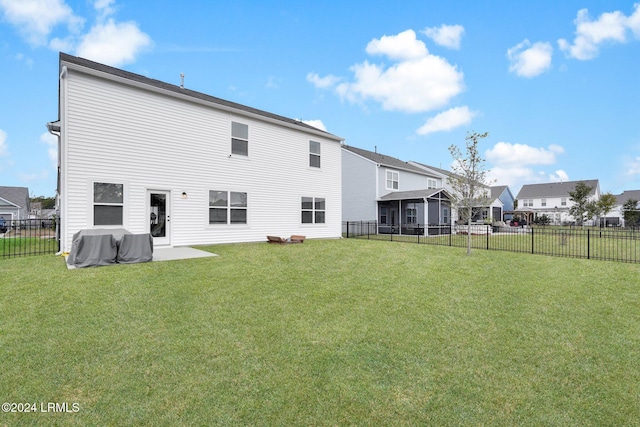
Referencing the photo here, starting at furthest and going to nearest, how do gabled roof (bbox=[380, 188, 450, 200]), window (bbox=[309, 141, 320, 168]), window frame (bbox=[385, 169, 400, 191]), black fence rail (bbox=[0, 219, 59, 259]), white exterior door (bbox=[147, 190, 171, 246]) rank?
window frame (bbox=[385, 169, 400, 191]), gabled roof (bbox=[380, 188, 450, 200]), window (bbox=[309, 141, 320, 168]), white exterior door (bbox=[147, 190, 171, 246]), black fence rail (bbox=[0, 219, 59, 259])

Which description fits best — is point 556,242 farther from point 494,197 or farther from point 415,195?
point 494,197

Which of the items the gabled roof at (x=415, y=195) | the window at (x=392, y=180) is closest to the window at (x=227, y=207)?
the gabled roof at (x=415, y=195)

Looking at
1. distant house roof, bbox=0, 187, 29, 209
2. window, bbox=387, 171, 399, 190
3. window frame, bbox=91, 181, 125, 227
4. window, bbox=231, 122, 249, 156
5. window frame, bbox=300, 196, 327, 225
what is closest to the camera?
window frame, bbox=91, 181, 125, 227

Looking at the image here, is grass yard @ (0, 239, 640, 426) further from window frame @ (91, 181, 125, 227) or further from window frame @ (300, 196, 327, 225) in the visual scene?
window frame @ (300, 196, 327, 225)

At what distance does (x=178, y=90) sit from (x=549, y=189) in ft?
202

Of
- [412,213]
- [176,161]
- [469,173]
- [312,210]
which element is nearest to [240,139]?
[176,161]

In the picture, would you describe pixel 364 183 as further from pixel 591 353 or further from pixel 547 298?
pixel 591 353

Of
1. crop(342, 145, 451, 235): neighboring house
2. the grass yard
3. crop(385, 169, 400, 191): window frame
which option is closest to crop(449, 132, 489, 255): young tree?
the grass yard

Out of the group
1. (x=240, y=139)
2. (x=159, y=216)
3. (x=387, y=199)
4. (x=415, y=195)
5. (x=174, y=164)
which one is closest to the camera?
(x=159, y=216)

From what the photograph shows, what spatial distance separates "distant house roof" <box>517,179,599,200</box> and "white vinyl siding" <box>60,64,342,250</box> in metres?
53.2

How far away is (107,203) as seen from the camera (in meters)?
9.74

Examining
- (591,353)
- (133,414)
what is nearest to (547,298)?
(591,353)

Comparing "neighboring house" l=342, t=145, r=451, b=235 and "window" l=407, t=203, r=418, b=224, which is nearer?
"neighboring house" l=342, t=145, r=451, b=235

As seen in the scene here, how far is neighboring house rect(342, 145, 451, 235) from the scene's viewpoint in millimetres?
21828
